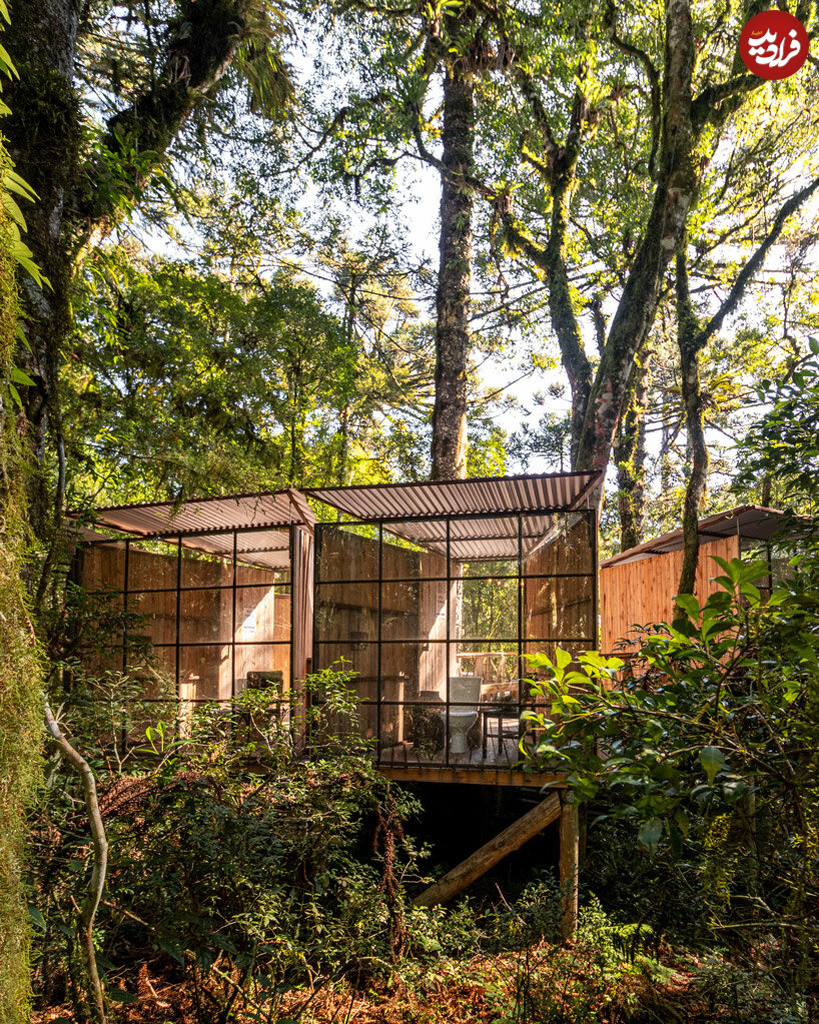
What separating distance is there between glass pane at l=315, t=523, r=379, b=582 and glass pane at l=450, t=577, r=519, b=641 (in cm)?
106

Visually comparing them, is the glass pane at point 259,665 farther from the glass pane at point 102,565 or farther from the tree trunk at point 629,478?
the tree trunk at point 629,478

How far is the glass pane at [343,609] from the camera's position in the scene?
24.5 ft

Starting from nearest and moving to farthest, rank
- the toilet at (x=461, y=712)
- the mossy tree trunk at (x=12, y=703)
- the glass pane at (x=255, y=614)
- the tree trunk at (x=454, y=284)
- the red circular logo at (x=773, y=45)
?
the mossy tree trunk at (x=12, y=703) < the red circular logo at (x=773, y=45) < the toilet at (x=461, y=712) < the glass pane at (x=255, y=614) < the tree trunk at (x=454, y=284)

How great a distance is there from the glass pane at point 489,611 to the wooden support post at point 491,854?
1.76m

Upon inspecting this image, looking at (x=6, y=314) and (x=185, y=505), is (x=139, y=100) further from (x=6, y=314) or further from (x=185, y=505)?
(x=6, y=314)

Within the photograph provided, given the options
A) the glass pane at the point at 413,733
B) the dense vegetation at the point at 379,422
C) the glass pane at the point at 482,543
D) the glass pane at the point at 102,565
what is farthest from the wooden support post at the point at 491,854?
the glass pane at the point at 102,565

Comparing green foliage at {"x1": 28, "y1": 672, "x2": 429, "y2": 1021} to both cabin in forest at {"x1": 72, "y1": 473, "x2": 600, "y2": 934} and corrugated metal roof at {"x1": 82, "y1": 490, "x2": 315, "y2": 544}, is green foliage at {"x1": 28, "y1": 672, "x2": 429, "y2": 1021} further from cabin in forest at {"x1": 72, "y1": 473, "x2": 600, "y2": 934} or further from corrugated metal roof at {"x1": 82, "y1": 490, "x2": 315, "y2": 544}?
corrugated metal roof at {"x1": 82, "y1": 490, "x2": 315, "y2": 544}

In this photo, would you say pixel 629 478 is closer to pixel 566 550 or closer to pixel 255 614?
pixel 566 550

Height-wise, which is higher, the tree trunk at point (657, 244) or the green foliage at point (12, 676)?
the tree trunk at point (657, 244)

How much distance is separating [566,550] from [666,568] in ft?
11.2

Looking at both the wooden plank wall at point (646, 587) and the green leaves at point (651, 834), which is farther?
the wooden plank wall at point (646, 587)

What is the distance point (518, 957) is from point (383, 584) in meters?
3.84

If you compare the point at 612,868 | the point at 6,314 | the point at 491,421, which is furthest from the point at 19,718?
the point at 491,421

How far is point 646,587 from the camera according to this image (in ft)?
35.2
